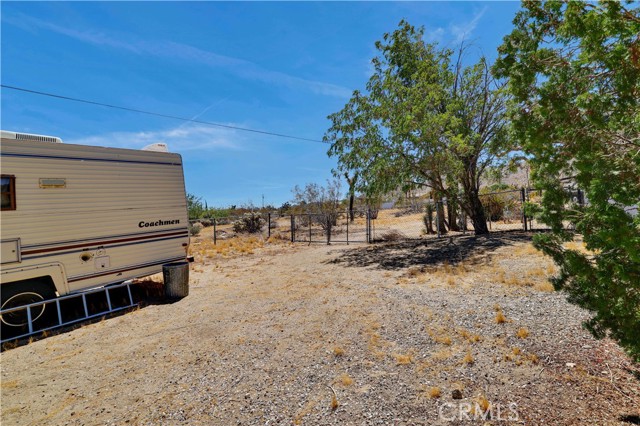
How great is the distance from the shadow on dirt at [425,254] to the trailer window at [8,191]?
7.83m

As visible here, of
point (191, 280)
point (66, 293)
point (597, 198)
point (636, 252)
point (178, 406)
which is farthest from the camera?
point (191, 280)

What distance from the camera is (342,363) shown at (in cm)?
371

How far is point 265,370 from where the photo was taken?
3684 millimetres

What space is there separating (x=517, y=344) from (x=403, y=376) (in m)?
1.53

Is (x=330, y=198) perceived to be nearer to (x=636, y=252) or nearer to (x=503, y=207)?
(x=503, y=207)

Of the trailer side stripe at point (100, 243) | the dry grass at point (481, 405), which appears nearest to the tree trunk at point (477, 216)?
the trailer side stripe at point (100, 243)

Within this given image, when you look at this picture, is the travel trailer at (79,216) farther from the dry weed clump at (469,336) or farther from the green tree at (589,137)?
the green tree at (589,137)

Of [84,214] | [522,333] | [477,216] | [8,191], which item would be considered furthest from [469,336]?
[477,216]

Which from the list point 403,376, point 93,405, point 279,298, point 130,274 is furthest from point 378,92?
point 93,405

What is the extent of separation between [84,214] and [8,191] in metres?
1.16

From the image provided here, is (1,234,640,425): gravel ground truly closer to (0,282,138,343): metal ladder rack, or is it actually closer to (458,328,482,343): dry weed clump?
(458,328,482,343): dry weed clump

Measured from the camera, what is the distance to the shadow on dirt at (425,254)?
365 inches

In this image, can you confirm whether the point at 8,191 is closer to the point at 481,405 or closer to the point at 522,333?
the point at 481,405

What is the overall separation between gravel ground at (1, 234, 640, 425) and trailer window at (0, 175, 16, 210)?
2.32 metres
